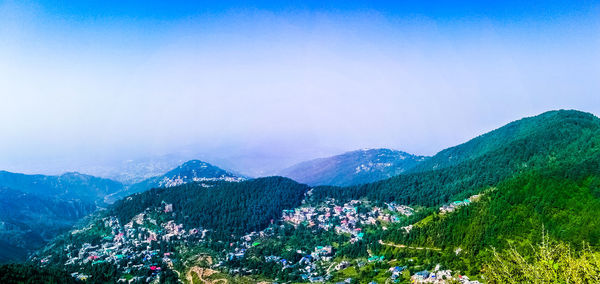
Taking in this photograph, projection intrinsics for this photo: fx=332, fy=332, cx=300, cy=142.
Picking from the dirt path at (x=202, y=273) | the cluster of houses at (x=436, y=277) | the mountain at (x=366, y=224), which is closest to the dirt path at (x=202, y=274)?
the dirt path at (x=202, y=273)

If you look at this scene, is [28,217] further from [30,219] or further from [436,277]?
[436,277]

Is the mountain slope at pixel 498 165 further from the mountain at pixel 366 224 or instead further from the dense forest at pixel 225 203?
the dense forest at pixel 225 203

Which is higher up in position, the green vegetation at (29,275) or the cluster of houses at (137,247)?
the green vegetation at (29,275)

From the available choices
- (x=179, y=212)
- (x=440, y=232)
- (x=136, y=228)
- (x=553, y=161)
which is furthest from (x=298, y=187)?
(x=553, y=161)

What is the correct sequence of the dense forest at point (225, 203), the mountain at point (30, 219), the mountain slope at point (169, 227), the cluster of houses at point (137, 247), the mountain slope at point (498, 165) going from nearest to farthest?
the cluster of houses at point (137, 247)
the mountain slope at point (169, 227)
the mountain slope at point (498, 165)
the dense forest at point (225, 203)
the mountain at point (30, 219)

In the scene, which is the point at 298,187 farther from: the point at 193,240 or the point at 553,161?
the point at 553,161

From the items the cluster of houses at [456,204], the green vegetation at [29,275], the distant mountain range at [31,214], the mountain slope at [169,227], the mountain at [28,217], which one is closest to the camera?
the green vegetation at [29,275]
